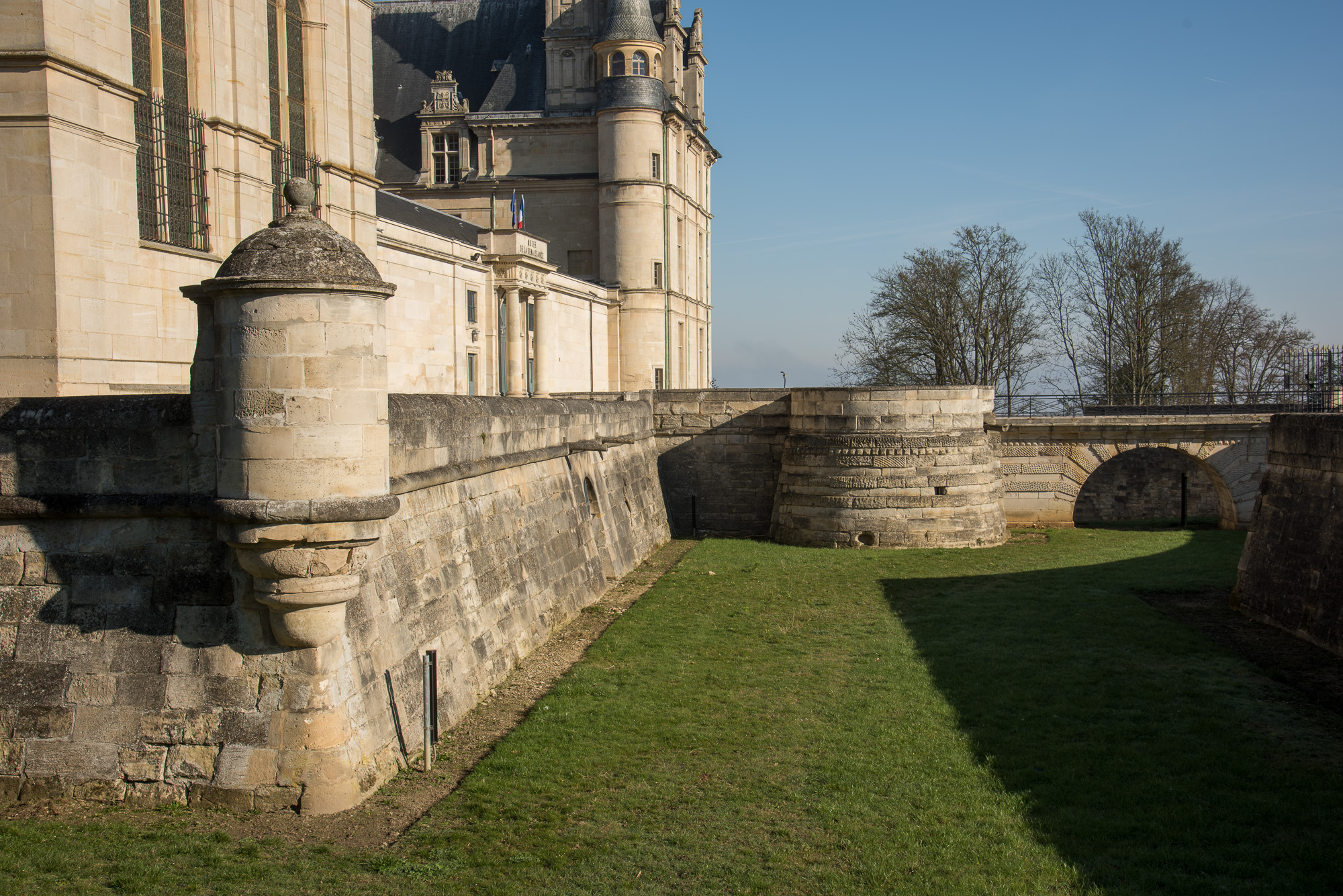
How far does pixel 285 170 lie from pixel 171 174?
299 centimetres

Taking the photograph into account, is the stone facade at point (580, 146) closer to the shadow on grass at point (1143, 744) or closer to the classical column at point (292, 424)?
the shadow on grass at point (1143, 744)

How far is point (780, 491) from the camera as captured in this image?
23.9 metres

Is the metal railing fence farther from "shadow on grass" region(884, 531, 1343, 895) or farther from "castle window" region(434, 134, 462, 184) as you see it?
"castle window" region(434, 134, 462, 184)

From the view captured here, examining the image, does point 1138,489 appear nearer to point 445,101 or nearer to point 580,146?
point 580,146

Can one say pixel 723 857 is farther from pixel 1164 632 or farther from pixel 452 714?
pixel 1164 632

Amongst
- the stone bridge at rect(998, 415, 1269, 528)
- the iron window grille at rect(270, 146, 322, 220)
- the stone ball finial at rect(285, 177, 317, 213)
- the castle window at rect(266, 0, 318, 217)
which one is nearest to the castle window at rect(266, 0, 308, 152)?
the castle window at rect(266, 0, 318, 217)

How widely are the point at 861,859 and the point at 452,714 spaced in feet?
13.2

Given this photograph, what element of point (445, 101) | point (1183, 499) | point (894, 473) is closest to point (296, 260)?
point (894, 473)

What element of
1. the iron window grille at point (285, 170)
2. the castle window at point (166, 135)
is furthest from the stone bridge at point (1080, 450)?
the castle window at point (166, 135)

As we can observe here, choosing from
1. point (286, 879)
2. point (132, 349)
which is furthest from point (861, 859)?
point (132, 349)

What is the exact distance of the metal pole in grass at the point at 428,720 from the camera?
8.34 m

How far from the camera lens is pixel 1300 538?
13836 millimetres

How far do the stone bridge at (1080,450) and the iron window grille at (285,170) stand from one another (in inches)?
654

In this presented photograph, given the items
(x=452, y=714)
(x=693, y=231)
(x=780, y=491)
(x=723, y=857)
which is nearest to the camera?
(x=723, y=857)
